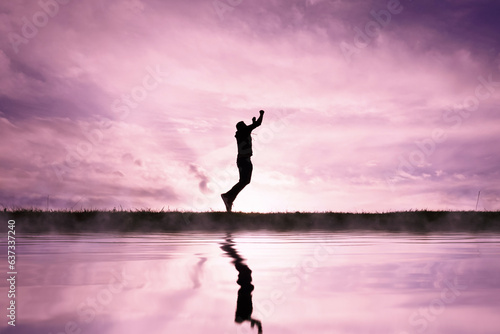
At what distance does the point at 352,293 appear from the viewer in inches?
162

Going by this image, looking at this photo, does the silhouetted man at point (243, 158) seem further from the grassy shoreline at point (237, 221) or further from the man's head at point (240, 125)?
the grassy shoreline at point (237, 221)

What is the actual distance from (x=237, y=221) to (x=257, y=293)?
35.5ft

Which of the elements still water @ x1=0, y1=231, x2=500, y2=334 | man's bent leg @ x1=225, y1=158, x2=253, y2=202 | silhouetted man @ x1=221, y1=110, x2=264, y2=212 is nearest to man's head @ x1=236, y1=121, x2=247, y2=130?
silhouetted man @ x1=221, y1=110, x2=264, y2=212

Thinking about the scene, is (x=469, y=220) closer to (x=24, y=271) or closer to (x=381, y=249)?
(x=381, y=249)

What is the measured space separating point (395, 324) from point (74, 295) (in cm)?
236

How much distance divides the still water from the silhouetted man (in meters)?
9.56

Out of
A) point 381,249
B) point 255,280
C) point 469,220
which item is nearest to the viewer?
point 255,280

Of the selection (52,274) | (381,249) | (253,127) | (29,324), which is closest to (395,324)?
(29,324)

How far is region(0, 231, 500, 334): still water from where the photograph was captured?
10.1ft

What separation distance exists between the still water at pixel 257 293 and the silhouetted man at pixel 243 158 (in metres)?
9.56

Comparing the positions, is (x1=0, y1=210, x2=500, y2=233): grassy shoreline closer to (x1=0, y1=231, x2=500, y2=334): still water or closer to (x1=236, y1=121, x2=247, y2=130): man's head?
(x1=236, y1=121, x2=247, y2=130): man's head

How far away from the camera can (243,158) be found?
659 inches

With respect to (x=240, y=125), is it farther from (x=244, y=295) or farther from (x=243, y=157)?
(x=244, y=295)

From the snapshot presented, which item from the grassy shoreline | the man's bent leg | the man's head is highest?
the man's head
